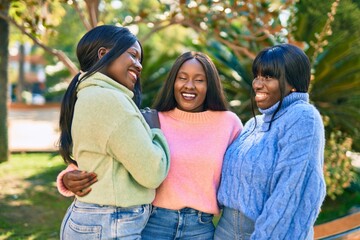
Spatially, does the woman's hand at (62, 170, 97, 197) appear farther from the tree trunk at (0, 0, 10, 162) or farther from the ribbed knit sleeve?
the tree trunk at (0, 0, 10, 162)

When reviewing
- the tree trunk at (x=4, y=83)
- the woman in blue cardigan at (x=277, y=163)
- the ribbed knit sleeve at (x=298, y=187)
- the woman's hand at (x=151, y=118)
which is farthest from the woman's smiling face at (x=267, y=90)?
the tree trunk at (x=4, y=83)

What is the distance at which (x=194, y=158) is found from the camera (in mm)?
2637

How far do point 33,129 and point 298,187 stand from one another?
1347 centimetres

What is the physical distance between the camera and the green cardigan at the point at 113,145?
2.06m

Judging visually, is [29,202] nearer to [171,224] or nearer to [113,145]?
[171,224]

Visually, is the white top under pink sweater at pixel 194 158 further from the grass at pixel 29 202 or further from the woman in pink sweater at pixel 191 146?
the grass at pixel 29 202

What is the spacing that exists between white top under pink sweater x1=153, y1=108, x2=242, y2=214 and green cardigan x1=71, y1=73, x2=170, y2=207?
388 millimetres

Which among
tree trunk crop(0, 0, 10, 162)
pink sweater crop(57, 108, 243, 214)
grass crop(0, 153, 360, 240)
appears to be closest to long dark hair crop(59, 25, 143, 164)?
pink sweater crop(57, 108, 243, 214)

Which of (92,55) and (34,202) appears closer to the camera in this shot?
(92,55)

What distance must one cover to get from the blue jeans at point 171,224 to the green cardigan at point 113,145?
1.30 feet

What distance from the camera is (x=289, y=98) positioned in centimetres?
238

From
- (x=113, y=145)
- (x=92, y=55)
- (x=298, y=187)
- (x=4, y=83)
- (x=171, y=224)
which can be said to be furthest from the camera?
(x=4, y=83)

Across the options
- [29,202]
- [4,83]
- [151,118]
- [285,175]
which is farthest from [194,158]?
[4,83]

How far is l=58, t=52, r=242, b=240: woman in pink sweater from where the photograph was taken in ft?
8.45
